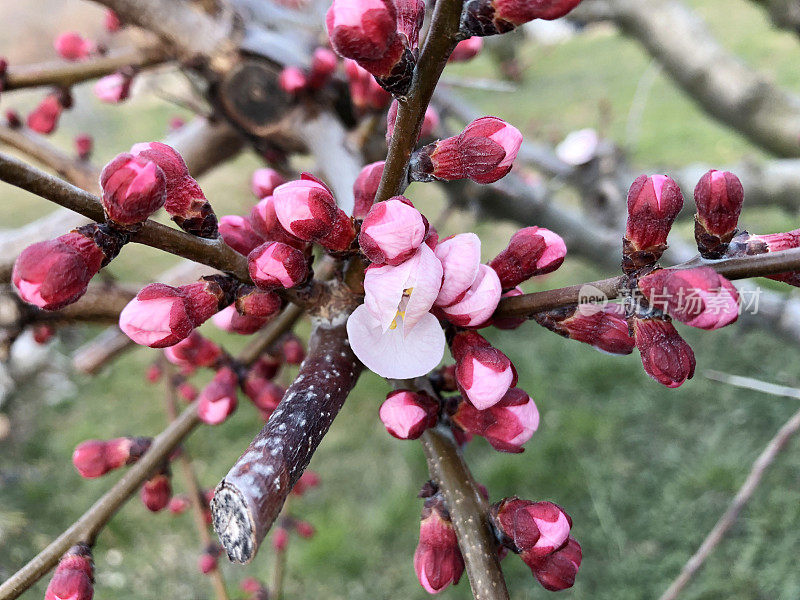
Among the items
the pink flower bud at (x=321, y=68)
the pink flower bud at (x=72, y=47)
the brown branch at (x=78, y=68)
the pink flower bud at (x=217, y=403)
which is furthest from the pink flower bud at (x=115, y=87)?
the pink flower bud at (x=217, y=403)

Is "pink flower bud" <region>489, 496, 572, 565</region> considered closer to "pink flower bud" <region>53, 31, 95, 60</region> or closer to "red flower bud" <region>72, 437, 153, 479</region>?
"red flower bud" <region>72, 437, 153, 479</region>

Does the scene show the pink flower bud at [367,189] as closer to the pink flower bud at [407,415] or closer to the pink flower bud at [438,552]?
the pink flower bud at [407,415]

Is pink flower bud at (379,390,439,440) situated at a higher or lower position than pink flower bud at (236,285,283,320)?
lower

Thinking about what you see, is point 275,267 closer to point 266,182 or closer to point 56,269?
point 56,269

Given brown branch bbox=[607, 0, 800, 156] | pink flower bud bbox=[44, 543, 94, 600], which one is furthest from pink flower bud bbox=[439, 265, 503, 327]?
brown branch bbox=[607, 0, 800, 156]

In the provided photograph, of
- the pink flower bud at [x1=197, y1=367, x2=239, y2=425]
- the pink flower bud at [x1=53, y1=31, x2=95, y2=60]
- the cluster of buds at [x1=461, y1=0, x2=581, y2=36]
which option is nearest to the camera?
the cluster of buds at [x1=461, y1=0, x2=581, y2=36]

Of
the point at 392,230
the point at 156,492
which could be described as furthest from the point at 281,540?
the point at 392,230

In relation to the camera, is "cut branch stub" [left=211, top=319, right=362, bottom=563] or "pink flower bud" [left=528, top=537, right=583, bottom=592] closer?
"cut branch stub" [left=211, top=319, right=362, bottom=563]
